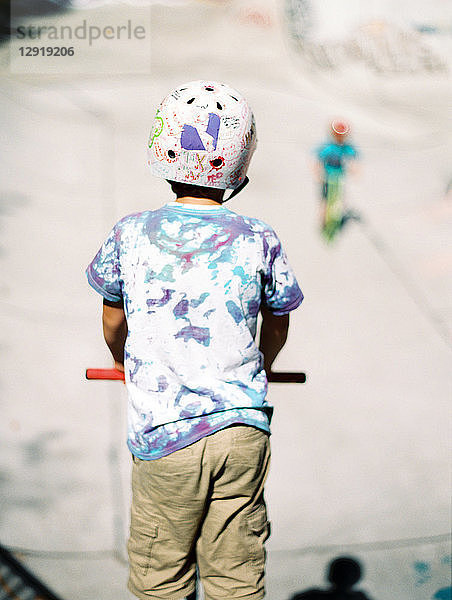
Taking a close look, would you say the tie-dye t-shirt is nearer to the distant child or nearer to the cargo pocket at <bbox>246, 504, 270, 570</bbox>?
the cargo pocket at <bbox>246, 504, 270, 570</bbox>

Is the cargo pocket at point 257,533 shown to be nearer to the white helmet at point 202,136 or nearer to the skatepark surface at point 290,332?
the white helmet at point 202,136

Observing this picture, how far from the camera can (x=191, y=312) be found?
1.67 meters

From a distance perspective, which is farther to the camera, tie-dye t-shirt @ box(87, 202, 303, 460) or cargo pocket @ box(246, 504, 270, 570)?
cargo pocket @ box(246, 504, 270, 570)

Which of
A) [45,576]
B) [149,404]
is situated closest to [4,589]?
[45,576]

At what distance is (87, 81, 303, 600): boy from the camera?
1674 mm

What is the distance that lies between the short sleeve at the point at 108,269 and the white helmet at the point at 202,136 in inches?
8.4

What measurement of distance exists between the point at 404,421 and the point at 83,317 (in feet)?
7.55

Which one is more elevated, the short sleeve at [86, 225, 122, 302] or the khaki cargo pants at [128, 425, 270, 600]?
the short sleeve at [86, 225, 122, 302]

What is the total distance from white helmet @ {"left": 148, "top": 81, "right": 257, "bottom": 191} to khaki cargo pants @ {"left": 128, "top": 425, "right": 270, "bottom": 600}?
645 mm

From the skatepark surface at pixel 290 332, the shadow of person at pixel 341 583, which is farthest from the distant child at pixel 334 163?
the shadow of person at pixel 341 583

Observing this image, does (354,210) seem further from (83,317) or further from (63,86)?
(63,86)

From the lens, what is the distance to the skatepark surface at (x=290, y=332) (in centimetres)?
Answer: 311

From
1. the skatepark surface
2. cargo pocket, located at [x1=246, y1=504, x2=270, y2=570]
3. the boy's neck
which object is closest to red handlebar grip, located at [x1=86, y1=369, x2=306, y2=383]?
cargo pocket, located at [x1=246, y1=504, x2=270, y2=570]

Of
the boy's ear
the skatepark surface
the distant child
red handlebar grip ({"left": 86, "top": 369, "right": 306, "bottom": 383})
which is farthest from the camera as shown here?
the distant child
